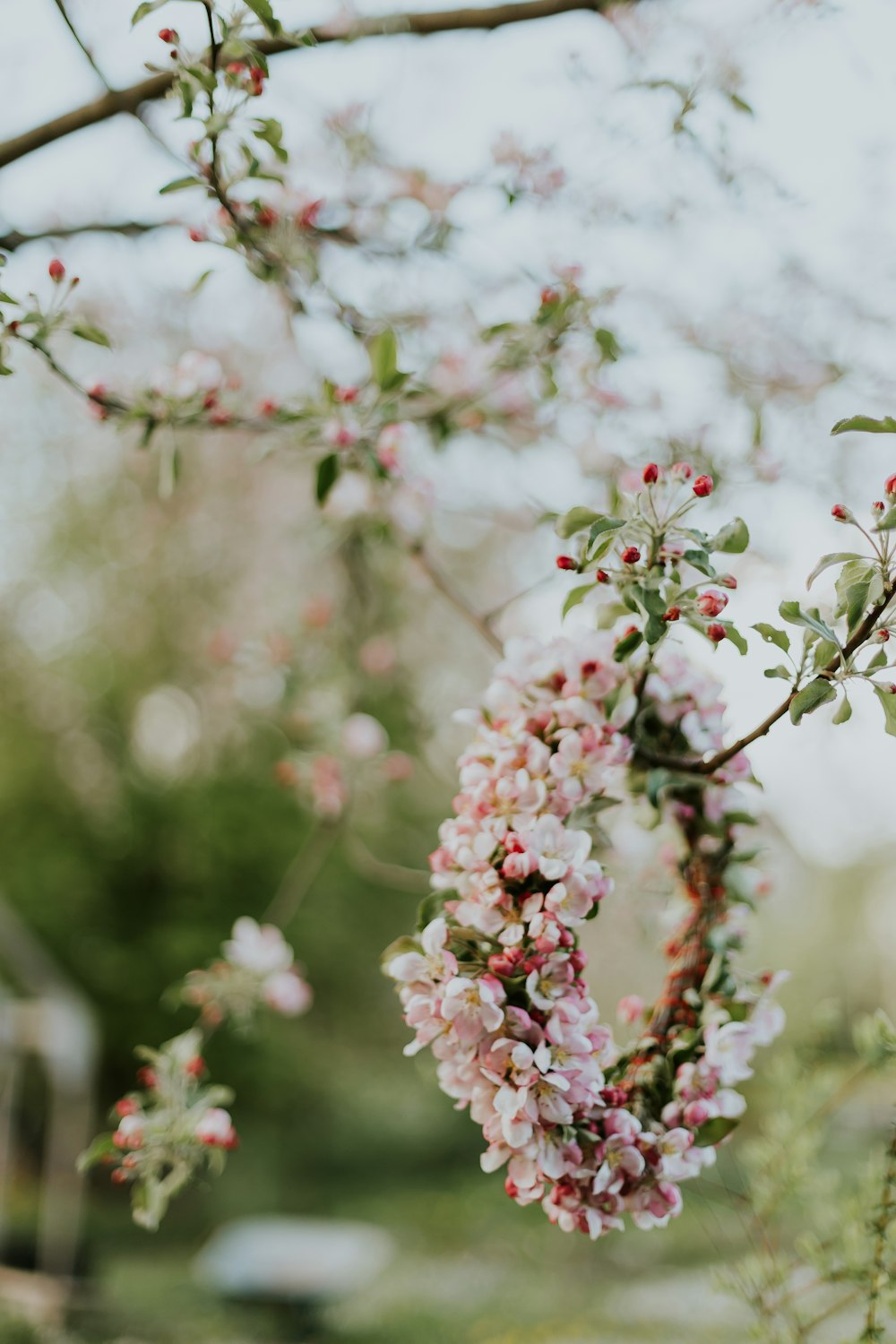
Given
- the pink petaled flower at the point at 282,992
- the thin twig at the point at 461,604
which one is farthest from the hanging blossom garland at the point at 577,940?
the pink petaled flower at the point at 282,992

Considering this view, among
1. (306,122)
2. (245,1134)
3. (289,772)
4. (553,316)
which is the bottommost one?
(245,1134)

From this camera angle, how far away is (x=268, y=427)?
1.38 metres

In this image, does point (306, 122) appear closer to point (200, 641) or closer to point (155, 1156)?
point (155, 1156)

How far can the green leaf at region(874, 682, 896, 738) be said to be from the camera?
0.81 m

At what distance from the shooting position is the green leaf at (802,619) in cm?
81

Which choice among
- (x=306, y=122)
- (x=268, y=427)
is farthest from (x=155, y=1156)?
(x=306, y=122)

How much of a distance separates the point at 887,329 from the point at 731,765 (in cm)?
115

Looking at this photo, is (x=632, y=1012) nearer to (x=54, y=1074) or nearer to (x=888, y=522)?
(x=888, y=522)

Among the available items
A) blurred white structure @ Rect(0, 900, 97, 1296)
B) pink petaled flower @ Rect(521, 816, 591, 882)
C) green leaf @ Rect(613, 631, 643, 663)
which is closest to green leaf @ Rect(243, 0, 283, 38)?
green leaf @ Rect(613, 631, 643, 663)

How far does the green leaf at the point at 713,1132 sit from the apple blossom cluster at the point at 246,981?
30.6 inches

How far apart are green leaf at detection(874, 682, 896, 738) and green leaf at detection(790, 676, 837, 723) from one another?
0.10 ft

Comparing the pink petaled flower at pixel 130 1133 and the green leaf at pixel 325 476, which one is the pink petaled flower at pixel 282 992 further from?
the green leaf at pixel 325 476

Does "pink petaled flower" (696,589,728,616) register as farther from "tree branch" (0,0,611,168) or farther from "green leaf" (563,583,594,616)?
"tree branch" (0,0,611,168)

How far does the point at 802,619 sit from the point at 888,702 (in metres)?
0.08
